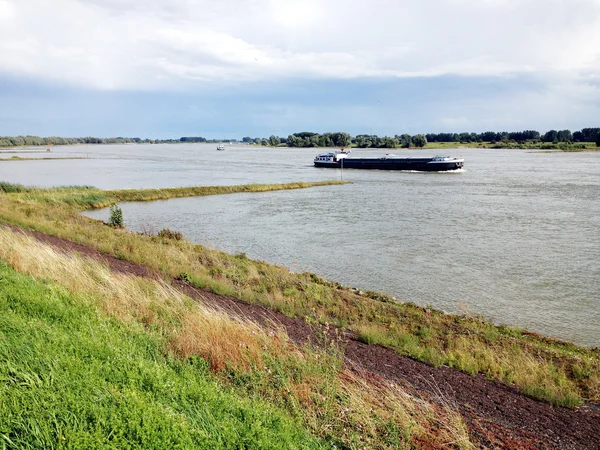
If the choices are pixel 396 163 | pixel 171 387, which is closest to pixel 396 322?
pixel 171 387

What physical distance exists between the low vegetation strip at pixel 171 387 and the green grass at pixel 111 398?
0.04 ft

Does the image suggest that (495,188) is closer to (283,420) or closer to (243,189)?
(243,189)

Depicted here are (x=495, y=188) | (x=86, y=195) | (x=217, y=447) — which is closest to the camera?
(x=217, y=447)

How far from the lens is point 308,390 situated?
5.82 m

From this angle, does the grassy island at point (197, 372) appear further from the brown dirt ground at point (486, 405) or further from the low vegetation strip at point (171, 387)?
the brown dirt ground at point (486, 405)

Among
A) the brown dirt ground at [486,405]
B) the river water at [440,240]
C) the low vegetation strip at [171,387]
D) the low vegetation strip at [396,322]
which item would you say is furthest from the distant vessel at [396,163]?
the low vegetation strip at [171,387]

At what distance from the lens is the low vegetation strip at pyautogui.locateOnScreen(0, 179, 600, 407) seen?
9.31m

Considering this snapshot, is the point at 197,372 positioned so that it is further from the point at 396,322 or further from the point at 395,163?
the point at 395,163

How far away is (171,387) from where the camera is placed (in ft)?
15.8

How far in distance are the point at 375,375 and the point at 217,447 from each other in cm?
410

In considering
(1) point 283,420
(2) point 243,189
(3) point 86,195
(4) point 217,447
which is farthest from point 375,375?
(2) point 243,189

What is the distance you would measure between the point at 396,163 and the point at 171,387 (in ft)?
314

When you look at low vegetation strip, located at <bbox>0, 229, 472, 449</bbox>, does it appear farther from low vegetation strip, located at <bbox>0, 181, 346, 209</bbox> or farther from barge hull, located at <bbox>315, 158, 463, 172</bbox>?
barge hull, located at <bbox>315, 158, 463, 172</bbox>

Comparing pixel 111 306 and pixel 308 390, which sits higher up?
pixel 111 306
